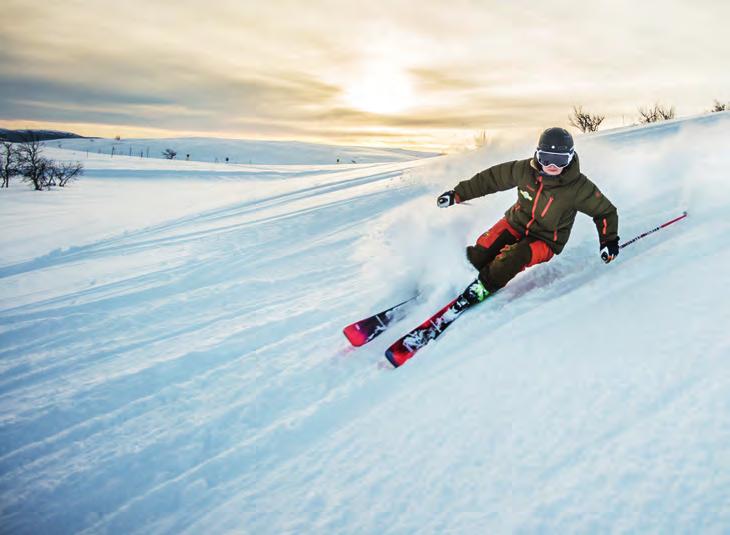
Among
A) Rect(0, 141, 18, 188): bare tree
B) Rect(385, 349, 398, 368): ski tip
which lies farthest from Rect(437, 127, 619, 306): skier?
Rect(0, 141, 18, 188): bare tree

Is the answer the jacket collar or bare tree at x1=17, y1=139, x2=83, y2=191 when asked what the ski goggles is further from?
bare tree at x1=17, y1=139, x2=83, y2=191

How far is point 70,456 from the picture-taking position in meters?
2.37

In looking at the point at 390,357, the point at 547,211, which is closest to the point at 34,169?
the point at 390,357

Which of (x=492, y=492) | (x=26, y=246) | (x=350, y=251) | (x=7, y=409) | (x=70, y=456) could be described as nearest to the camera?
(x=492, y=492)

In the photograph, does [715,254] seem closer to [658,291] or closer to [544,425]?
[658,291]

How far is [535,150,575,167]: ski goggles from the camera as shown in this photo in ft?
10.3

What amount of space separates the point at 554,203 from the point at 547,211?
82 mm

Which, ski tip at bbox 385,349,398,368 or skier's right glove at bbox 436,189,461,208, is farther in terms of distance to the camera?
skier's right glove at bbox 436,189,461,208

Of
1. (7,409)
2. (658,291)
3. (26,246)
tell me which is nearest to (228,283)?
(7,409)

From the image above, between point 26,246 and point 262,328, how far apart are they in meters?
6.59

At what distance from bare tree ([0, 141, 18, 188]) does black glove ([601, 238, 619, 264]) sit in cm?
2735

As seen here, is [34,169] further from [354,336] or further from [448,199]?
[354,336]

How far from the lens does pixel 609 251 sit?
3203mm

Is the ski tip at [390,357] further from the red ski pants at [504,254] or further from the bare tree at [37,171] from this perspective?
the bare tree at [37,171]
